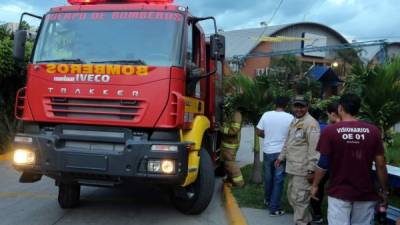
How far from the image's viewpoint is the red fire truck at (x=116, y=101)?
6008mm

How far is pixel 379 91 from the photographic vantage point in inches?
264

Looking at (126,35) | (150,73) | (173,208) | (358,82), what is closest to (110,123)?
(150,73)

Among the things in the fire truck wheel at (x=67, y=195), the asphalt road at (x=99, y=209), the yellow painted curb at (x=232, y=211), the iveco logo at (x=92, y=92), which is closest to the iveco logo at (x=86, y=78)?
the iveco logo at (x=92, y=92)

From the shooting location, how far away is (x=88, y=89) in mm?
6309

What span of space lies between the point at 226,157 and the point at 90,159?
3780 millimetres

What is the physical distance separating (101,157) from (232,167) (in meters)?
3.67

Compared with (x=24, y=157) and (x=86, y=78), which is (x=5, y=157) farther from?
(x=86, y=78)

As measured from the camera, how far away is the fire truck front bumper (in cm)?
593

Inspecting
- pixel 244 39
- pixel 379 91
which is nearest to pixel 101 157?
pixel 379 91

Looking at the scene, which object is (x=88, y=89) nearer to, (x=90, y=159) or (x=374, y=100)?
(x=90, y=159)

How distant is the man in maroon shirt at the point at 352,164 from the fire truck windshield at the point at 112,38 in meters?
2.52

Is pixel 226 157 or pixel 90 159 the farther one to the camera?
pixel 226 157

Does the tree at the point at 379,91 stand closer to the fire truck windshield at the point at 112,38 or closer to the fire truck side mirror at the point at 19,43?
the fire truck windshield at the point at 112,38

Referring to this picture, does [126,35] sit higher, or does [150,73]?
[126,35]
